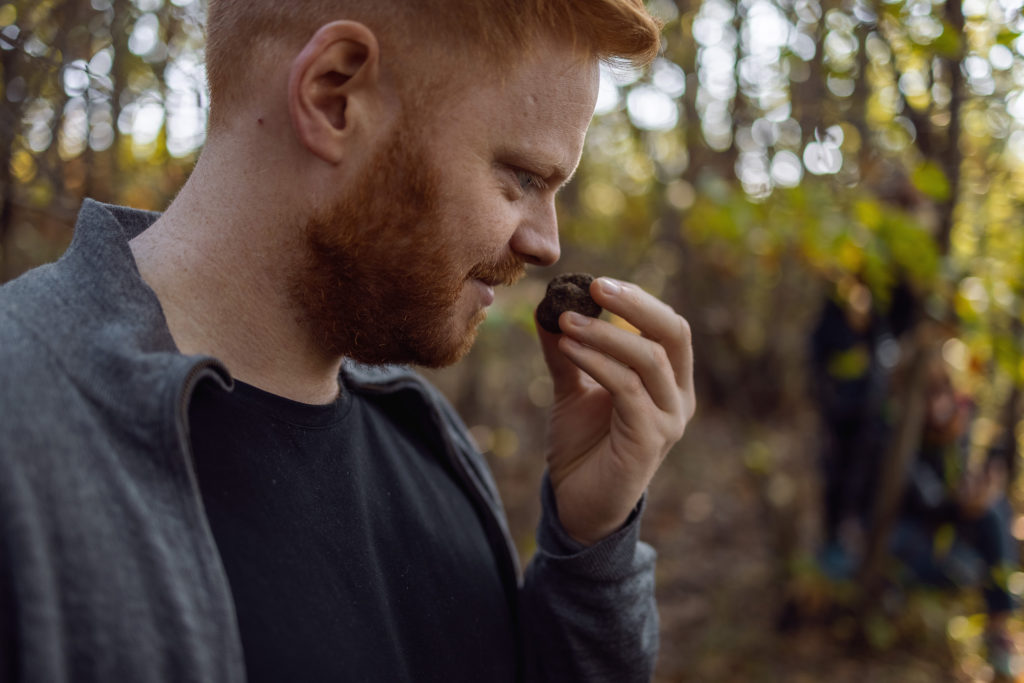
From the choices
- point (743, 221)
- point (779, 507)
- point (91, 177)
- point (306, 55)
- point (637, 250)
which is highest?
point (306, 55)

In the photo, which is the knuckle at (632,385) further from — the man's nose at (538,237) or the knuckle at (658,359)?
the man's nose at (538,237)

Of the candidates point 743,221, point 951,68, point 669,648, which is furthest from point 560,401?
point 669,648

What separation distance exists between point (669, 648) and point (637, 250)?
366 cm

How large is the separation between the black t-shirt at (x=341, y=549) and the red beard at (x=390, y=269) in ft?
0.52

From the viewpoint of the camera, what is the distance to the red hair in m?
1.27

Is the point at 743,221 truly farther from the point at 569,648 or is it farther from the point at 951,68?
the point at 569,648

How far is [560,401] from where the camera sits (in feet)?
6.15

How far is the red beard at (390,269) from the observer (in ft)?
4.22

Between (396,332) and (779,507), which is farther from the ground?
(396,332)

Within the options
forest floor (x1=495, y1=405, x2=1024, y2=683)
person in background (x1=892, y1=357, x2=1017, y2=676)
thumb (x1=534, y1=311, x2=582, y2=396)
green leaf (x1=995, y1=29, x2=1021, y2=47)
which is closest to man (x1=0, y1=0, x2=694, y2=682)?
thumb (x1=534, y1=311, x2=582, y2=396)

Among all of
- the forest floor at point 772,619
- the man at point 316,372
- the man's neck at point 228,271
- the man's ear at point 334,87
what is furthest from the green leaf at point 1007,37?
the forest floor at point 772,619

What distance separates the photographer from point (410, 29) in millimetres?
1273

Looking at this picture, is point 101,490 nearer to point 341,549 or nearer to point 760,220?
point 341,549

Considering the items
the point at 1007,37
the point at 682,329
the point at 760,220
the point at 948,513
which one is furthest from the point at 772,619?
the point at 682,329
